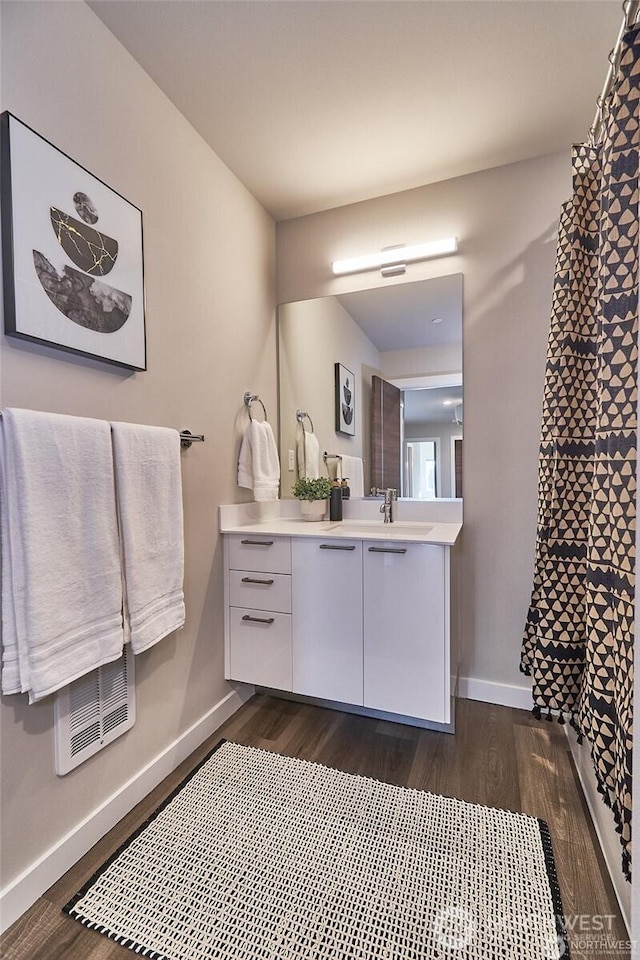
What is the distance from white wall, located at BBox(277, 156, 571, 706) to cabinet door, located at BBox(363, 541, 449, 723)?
59 cm

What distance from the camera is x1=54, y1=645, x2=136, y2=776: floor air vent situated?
1.19m

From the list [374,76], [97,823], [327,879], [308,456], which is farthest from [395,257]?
[97,823]

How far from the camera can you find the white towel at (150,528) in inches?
52.1

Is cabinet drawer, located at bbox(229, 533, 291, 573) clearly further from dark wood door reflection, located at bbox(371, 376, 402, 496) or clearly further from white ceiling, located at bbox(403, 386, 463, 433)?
white ceiling, located at bbox(403, 386, 463, 433)

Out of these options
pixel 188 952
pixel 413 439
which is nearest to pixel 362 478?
pixel 413 439

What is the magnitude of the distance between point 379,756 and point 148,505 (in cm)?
129

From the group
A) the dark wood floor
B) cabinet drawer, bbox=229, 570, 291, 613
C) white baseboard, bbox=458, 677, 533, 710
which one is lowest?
the dark wood floor

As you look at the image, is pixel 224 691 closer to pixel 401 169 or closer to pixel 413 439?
pixel 413 439

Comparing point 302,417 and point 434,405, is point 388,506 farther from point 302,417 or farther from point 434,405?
point 302,417

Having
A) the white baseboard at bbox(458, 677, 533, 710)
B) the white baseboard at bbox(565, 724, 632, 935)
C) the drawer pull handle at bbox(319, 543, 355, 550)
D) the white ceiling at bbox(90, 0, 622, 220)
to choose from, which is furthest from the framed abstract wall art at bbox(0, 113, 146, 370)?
the white baseboard at bbox(458, 677, 533, 710)

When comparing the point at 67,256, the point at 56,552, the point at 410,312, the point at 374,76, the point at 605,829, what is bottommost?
the point at 605,829

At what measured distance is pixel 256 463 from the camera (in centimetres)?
205

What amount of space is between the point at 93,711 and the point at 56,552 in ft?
1.76

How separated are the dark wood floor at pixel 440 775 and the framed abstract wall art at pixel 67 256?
146 cm
